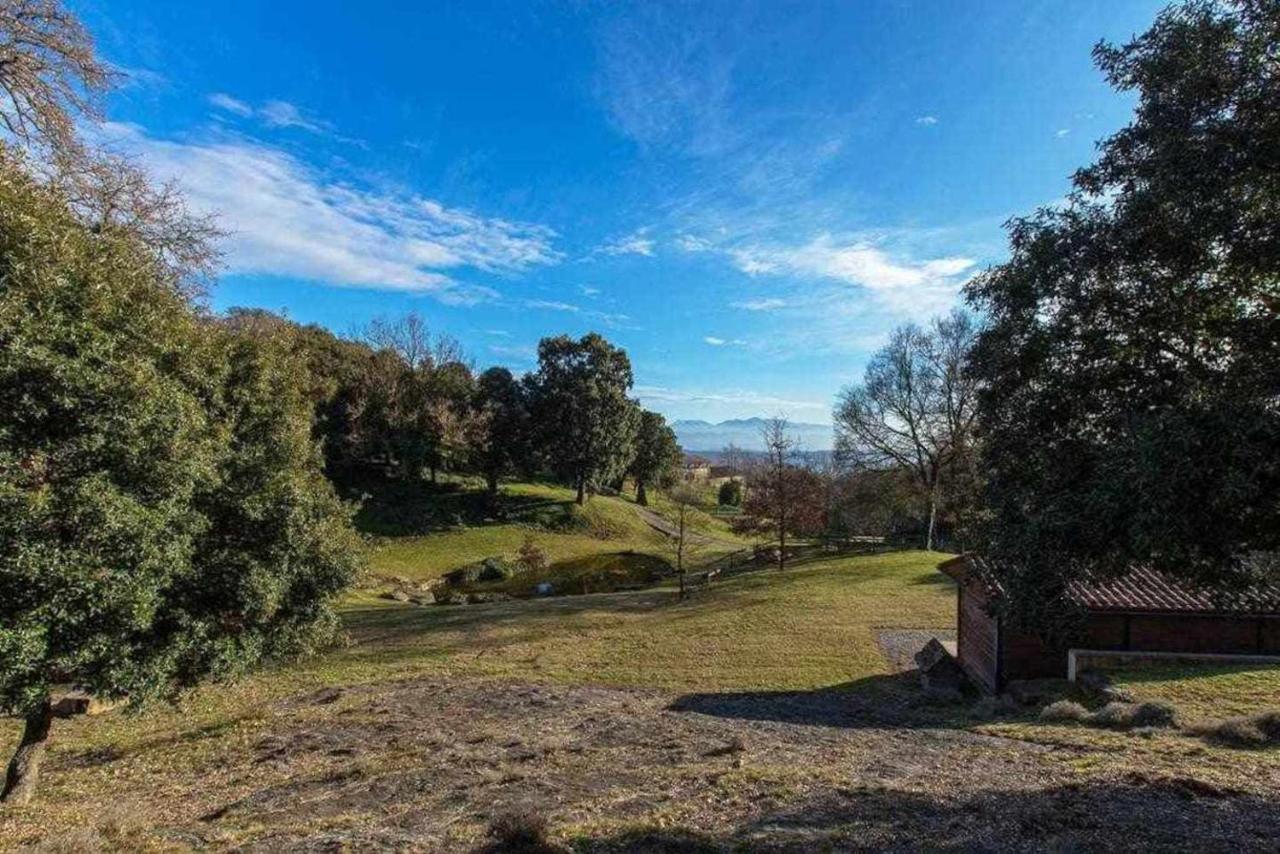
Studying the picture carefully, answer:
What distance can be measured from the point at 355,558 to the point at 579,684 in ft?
25.7

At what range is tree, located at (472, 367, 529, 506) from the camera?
5084 cm

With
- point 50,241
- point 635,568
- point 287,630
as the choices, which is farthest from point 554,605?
point 50,241

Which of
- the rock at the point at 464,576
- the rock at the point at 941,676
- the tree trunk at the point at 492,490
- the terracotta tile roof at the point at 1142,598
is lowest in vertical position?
the rock at the point at 464,576

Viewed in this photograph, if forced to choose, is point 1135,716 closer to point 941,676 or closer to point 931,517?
point 941,676

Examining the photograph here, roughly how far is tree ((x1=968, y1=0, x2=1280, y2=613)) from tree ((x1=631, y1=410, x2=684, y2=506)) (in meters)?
53.6

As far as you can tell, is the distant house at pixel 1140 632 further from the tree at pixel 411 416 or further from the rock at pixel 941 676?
the tree at pixel 411 416

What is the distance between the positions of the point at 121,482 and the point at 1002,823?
36.6 ft

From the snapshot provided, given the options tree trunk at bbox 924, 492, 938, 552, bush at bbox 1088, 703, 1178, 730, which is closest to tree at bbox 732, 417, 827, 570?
tree trunk at bbox 924, 492, 938, 552

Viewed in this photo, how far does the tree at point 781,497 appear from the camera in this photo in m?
36.6

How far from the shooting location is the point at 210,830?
8188 mm

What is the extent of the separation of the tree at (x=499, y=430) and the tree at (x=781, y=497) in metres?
19.8

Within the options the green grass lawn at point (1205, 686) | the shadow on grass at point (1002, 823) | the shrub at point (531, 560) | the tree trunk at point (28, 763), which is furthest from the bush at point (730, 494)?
the tree trunk at point (28, 763)

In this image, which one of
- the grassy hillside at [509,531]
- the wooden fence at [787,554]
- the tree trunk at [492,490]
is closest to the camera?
the wooden fence at [787,554]

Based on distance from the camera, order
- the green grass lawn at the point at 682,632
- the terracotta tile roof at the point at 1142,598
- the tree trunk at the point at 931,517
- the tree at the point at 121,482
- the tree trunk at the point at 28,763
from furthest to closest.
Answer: the tree trunk at the point at 931,517 → the green grass lawn at the point at 682,632 → the terracotta tile roof at the point at 1142,598 → the tree trunk at the point at 28,763 → the tree at the point at 121,482
